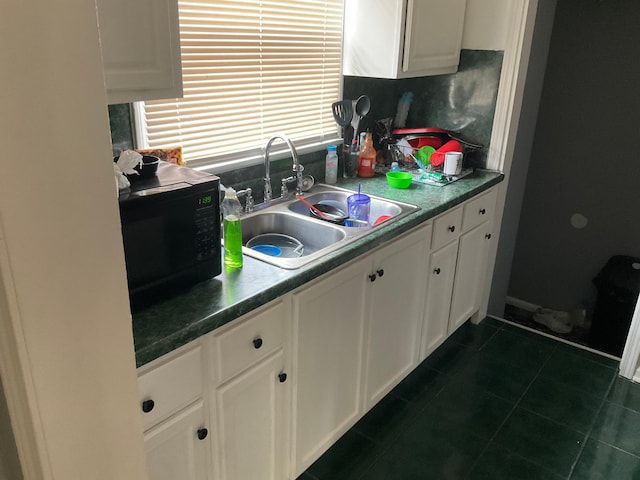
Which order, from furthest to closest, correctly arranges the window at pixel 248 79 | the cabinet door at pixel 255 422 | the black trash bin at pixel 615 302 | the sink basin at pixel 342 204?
1. the black trash bin at pixel 615 302
2. the sink basin at pixel 342 204
3. the window at pixel 248 79
4. the cabinet door at pixel 255 422

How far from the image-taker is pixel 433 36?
2.51 metres

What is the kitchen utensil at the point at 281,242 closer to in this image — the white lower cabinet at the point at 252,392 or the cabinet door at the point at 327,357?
the cabinet door at the point at 327,357

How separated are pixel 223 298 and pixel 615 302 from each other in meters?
3.01

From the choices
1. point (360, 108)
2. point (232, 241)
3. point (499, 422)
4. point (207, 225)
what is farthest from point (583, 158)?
point (207, 225)

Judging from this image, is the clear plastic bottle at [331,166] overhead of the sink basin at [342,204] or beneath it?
overhead

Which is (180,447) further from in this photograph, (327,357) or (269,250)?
(269,250)


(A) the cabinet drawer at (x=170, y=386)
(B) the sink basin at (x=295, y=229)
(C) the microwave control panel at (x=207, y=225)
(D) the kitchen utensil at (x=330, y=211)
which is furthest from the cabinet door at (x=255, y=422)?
(D) the kitchen utensil at (x=330, y=211)

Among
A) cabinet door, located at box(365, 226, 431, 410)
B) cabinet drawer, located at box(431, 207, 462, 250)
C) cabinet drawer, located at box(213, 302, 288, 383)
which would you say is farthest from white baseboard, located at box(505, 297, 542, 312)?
cabinet drawer, located at box(213, 302, 288, 383)

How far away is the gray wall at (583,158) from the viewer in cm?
344

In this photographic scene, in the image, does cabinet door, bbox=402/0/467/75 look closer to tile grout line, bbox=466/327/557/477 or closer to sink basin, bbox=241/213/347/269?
sink basin, bbox=241/213/347/269

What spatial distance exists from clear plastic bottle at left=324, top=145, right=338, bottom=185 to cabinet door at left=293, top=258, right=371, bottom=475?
67cm

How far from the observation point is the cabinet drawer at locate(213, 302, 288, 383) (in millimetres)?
1425

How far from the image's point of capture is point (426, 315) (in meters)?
2.50

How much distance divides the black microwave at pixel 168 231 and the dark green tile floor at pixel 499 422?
107 centimetres
